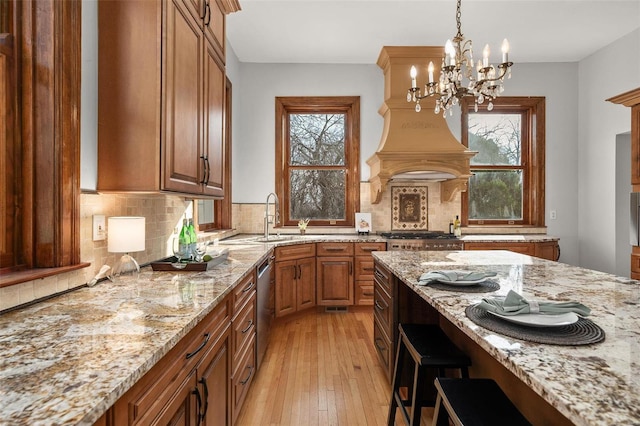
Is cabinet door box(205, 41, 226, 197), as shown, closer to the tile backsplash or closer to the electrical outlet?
the tile backsplash

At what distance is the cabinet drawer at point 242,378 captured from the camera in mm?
1823

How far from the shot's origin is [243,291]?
2.04 m

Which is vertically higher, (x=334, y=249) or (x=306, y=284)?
(x=334, y=249)

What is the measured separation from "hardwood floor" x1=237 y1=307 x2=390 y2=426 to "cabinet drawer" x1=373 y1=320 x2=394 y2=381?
0.13m

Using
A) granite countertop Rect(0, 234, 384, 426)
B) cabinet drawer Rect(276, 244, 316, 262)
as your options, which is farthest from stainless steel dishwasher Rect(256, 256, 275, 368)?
granite countertop Rect(0, 234, 384, 426)

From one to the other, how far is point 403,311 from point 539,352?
136 centimetres

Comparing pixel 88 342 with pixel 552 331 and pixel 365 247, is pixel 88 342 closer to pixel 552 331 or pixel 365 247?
pixel 552 331

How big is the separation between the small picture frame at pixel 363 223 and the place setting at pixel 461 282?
2.78m

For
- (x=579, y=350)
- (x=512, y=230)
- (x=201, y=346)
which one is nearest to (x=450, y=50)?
(x=579, y=350)

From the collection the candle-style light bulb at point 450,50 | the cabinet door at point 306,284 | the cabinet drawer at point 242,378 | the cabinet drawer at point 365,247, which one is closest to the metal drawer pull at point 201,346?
the cabinet drawer at point 242,378

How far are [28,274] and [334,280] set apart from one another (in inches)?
119

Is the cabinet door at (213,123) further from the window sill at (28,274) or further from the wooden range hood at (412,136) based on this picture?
the wooden range hood at (412,136)

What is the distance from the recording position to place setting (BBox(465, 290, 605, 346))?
963 mm

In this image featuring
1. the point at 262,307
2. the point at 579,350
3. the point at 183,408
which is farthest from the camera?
the point at 262,307
